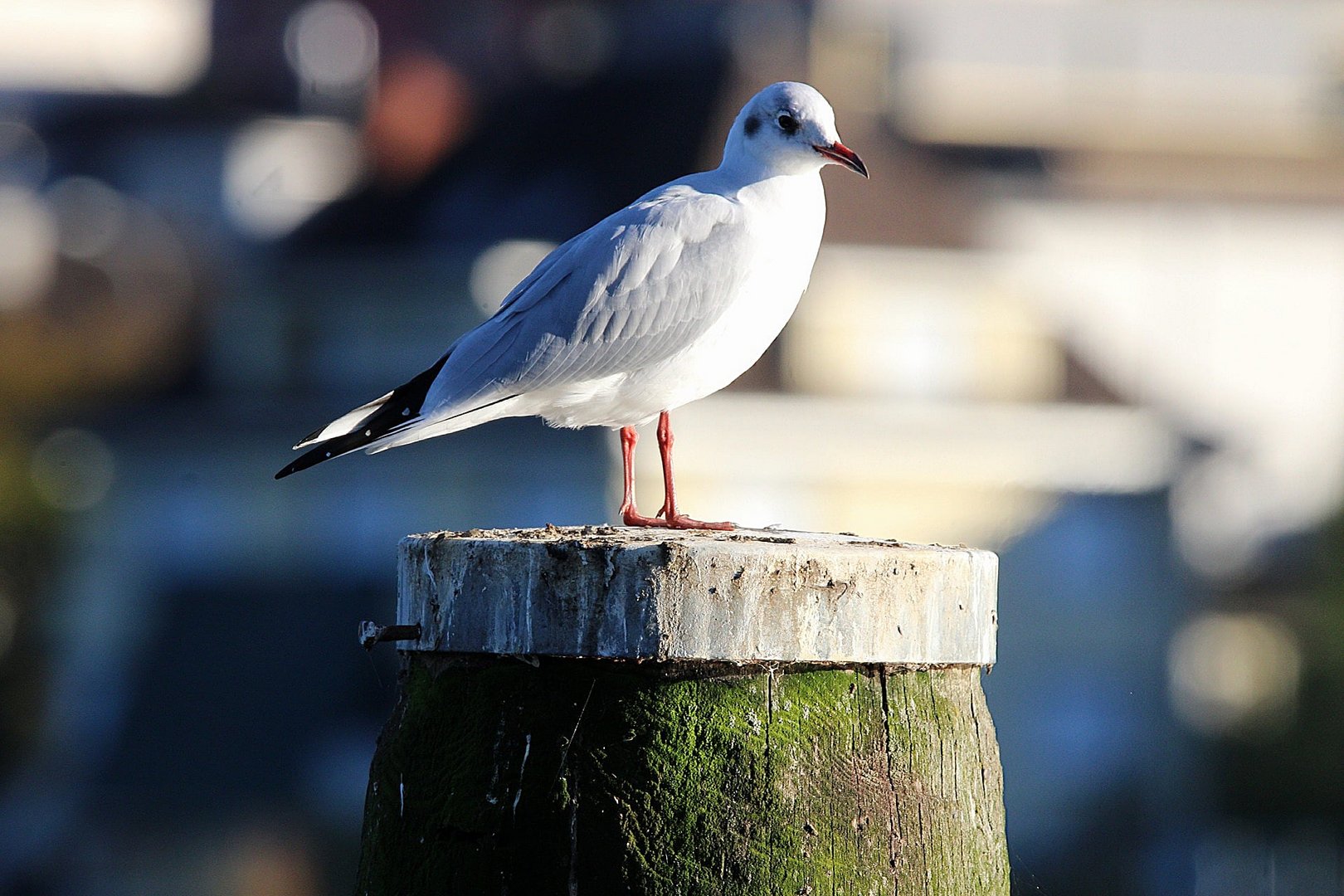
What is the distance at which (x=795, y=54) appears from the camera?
31.5 metres

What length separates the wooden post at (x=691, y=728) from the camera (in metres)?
2.80

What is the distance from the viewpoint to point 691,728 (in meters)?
2.82

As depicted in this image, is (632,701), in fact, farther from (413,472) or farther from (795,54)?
(795,54)

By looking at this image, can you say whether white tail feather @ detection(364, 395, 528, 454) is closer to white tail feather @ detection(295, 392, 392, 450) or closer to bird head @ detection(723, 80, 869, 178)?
white tail feather @ detection(295, 392, 392, 450)

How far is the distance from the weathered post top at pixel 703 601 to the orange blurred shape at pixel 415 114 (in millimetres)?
31370

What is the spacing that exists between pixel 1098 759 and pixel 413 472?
1030 cm

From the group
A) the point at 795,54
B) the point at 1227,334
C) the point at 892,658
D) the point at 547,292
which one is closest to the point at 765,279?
the point at 547,292

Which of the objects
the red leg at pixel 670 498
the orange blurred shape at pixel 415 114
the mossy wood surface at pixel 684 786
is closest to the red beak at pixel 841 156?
the red leg at pixel 670 498

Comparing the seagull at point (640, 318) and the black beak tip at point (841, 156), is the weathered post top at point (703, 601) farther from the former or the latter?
the black beak tip at point (841, 156)

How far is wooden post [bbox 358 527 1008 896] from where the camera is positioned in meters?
2.80

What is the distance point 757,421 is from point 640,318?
21.2m

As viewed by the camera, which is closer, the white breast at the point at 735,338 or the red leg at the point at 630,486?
the red leg at the point at 630,486

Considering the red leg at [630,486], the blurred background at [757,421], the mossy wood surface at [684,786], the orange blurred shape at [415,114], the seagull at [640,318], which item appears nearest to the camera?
the mossy wood surface at [684,786]

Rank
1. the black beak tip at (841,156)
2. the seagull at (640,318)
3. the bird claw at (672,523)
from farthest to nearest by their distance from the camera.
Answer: the black beak tip at (841,156) → the seagull at (640,318) → the bird claw at (672,523)
